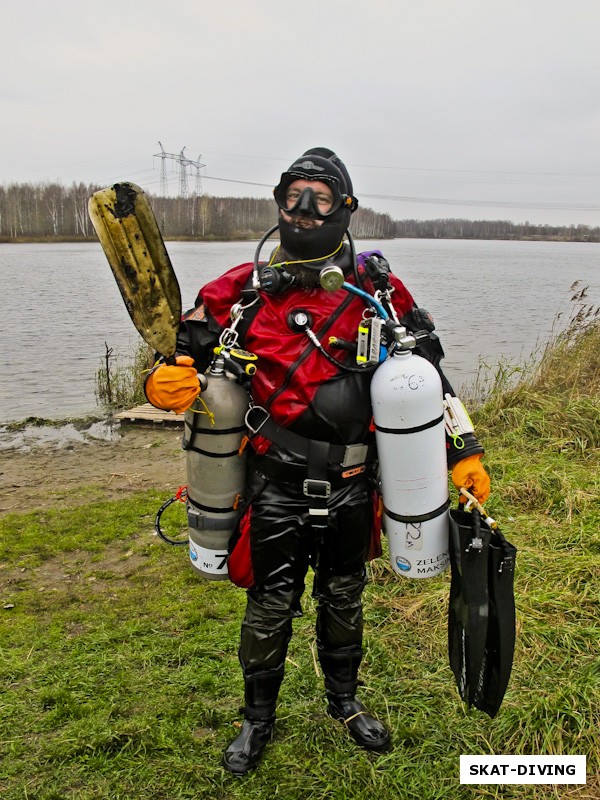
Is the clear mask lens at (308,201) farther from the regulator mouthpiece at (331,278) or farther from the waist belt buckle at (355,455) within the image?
the waist belt buckle at (355,455)

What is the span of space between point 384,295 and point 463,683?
1.56 meters

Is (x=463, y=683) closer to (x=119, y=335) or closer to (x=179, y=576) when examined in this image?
(x=179, y=576)

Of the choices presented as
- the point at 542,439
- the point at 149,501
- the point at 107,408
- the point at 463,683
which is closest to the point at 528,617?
the point at 463,683

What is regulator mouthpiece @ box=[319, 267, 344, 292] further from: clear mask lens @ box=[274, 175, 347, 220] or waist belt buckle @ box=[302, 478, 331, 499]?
waist belt buckle @ box=[302, 478, 331, 499]

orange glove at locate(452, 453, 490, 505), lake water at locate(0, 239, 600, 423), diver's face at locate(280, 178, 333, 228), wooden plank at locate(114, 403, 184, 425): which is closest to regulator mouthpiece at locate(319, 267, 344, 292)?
diver's face at locate(280, 178, 333, 228)

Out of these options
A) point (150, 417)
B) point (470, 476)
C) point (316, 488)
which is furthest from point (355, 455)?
Answer: point (150, 417)

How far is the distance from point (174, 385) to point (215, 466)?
0.40 meters

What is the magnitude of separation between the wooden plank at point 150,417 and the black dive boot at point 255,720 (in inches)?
251

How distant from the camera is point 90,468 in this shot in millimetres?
7359

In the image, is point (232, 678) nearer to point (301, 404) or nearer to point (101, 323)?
point (301, 404)

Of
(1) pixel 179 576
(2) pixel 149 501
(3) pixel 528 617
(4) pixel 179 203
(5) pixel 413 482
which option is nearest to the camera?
(5) pixel 413 482

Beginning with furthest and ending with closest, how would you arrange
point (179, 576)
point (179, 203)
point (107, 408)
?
point (179, 203) → point (107, 408) → point (179, 576)

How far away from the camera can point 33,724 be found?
Result: 2.83 meters

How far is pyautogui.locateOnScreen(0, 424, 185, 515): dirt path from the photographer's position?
6.21 m
